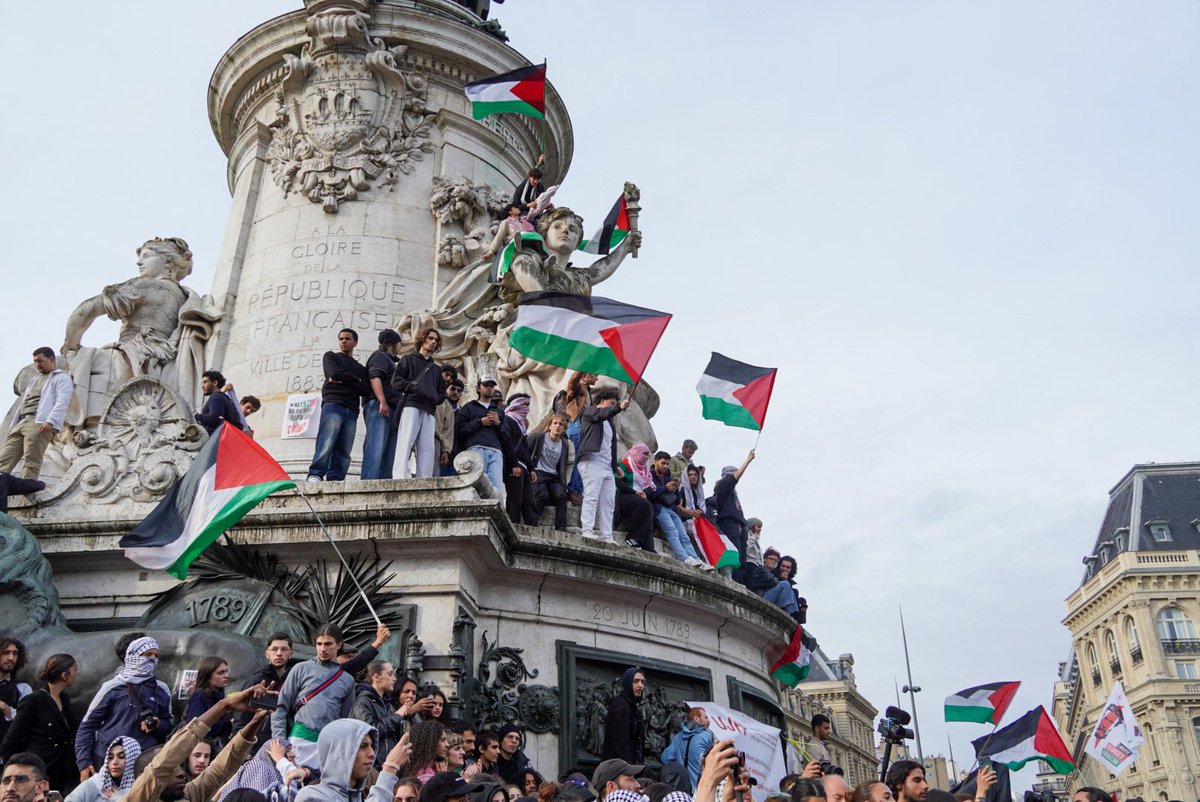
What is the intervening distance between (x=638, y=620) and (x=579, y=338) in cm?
313

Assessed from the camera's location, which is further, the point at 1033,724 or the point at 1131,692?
the point at 1131,692

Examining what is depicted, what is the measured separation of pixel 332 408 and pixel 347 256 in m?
4.58

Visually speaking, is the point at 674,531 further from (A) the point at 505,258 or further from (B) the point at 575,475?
(A) the point at 505,258

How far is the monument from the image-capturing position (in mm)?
9430

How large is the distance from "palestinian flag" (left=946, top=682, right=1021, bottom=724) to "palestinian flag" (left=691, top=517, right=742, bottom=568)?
4444 millimetres

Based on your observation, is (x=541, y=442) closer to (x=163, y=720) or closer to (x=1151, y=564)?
(x=163, y=720)

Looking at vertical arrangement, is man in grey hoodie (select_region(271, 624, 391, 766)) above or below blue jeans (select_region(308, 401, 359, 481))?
below

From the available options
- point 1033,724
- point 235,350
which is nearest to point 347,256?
point 235,350

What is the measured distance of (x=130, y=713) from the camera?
672 cm

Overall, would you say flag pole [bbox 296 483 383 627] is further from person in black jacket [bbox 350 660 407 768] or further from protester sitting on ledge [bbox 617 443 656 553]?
protester sitting on ledge [bbox 617 443 656 553]

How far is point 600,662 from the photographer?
10.5 m

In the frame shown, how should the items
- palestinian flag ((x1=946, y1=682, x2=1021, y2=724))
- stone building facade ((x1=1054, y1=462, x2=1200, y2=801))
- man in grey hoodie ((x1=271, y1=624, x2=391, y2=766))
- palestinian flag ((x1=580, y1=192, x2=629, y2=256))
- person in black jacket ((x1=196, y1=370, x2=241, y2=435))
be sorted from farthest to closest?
1. stone building facade ((x1=1054, y1=462, x2=1200, y2=801))
2. palestinian flag ((x1=580, y1=192, x2=629, y2=256))
3. palestinian flag ((x1=946, y1=682, x2=1021, y2=724))
4. person in black jacket ((x1=196, y1=370, x2=241, y2=435))
5. man in grey hoodie ((x1=271, y1=624, x2=391, y2=766))

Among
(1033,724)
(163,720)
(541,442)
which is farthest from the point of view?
(1033,724)

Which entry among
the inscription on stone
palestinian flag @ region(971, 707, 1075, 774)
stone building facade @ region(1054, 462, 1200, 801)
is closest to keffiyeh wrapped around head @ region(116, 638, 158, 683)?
the inscription on stone
